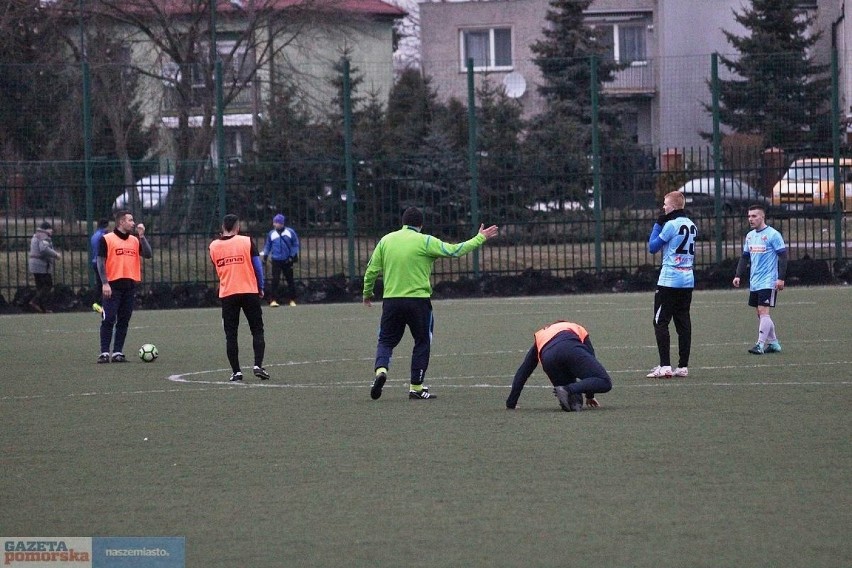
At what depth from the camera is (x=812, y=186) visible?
2955cm

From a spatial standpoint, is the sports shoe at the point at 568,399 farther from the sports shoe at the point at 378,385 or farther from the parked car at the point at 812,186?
the parked car at the point at 812,186

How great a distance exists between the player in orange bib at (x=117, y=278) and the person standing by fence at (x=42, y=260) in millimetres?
9480

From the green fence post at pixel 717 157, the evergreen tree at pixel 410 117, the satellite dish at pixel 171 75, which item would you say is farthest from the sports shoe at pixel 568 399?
the satellite dish at pixel 171 75

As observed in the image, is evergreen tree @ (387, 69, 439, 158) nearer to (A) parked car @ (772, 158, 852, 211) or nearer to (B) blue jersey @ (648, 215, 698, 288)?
(A) parked car @ (772, 158, 852, 211)

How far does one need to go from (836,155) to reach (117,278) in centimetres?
1756

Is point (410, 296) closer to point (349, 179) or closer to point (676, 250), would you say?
point (676, 250)

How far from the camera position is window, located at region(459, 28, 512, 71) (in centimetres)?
5653

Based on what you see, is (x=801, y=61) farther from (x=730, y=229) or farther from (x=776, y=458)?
(x=776, y=458)

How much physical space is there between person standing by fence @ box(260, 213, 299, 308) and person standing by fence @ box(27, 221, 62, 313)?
166 inches

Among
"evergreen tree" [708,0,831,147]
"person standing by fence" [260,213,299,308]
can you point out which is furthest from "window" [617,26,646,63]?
"person standing by fence" [260,213,299,308]

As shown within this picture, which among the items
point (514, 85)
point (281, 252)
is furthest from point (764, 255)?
point (514, 85)

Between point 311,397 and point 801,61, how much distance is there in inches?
772

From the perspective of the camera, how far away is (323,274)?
29.4 meters

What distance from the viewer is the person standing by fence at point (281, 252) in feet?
90.4
